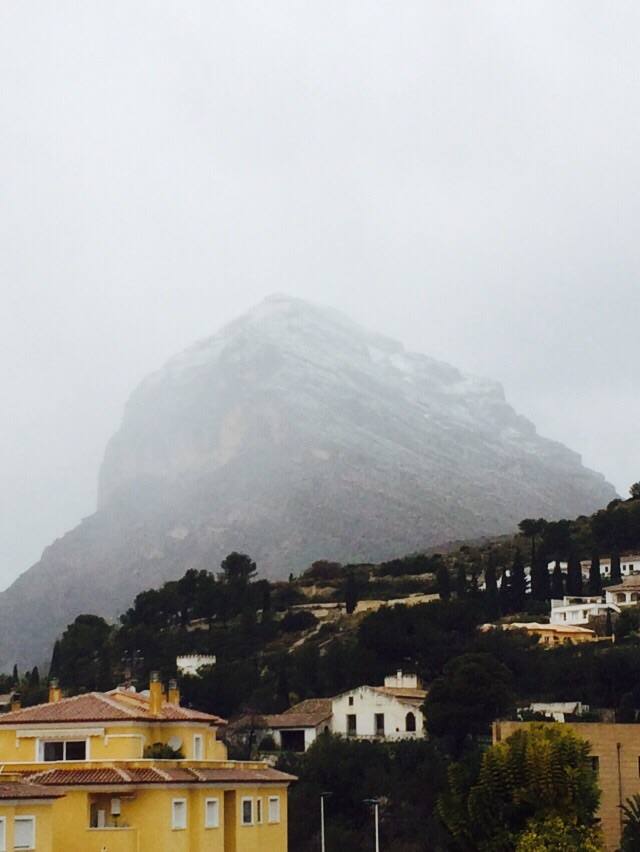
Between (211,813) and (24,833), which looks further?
(211,813)

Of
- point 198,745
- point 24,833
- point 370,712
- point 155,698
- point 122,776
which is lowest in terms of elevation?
point 24,833

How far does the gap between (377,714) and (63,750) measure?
39956mm

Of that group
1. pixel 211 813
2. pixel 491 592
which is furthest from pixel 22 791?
pixel 491 592

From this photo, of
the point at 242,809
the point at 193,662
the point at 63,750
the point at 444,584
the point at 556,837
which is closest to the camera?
the point at 556,837

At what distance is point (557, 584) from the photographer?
368 feet

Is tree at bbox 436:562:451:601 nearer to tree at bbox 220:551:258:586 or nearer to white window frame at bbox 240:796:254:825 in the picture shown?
tree at bbox 220:551:258:586

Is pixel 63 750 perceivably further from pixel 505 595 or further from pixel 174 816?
pixel 505 595

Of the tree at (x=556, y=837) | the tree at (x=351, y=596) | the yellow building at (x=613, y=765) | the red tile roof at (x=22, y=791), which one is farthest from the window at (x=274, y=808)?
the tree at (x=351, y=596)

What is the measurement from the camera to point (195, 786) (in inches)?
1722

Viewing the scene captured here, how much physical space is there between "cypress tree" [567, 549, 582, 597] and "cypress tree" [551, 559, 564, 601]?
0.67 meters

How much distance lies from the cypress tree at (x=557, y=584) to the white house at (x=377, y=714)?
27649mm

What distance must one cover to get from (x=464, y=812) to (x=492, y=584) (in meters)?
66.3

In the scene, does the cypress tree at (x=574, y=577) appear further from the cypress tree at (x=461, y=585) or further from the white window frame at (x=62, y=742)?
the white window frame at (x=62, y=742)

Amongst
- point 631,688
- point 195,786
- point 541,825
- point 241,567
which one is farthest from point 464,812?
point 241,567
